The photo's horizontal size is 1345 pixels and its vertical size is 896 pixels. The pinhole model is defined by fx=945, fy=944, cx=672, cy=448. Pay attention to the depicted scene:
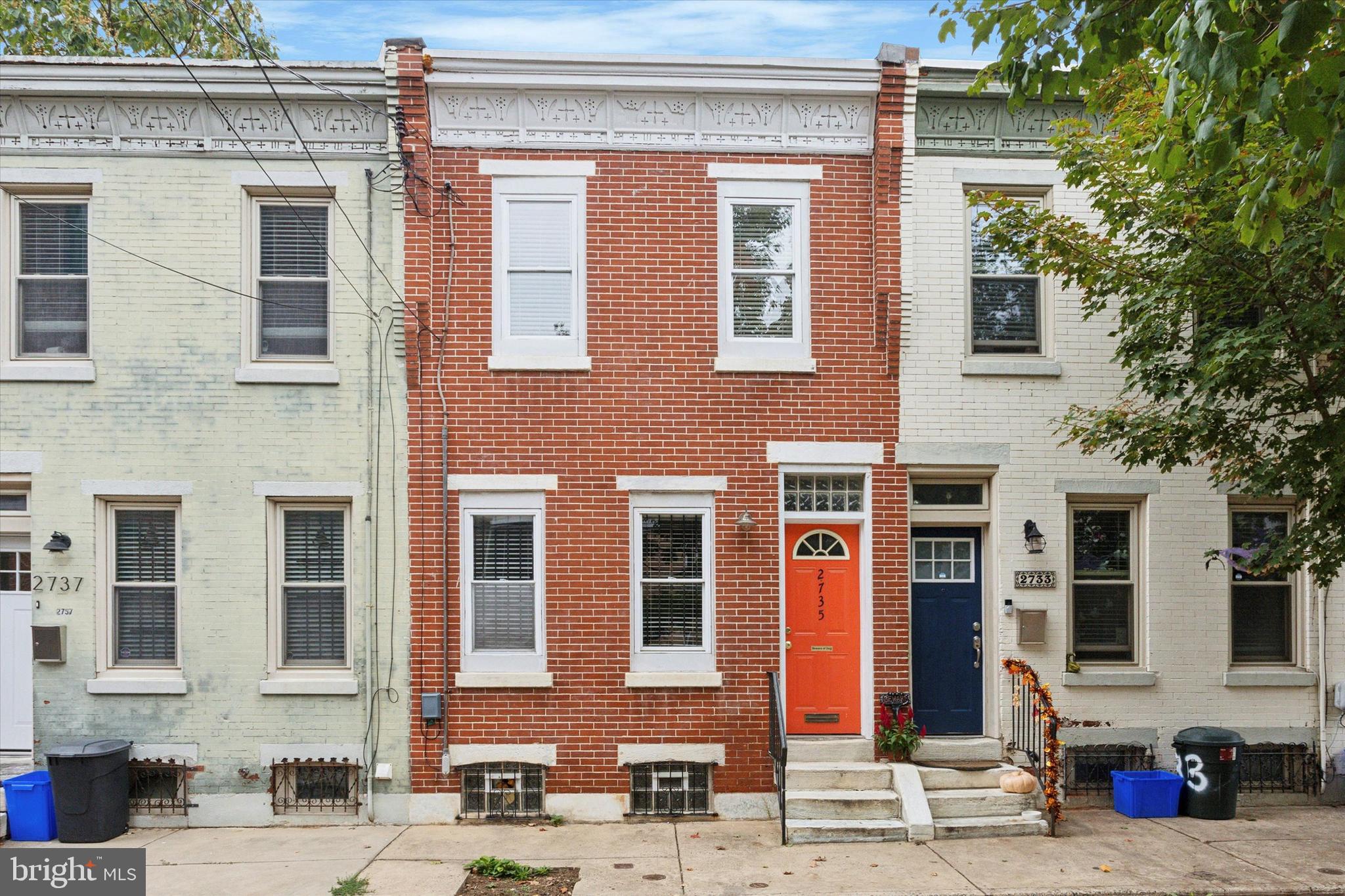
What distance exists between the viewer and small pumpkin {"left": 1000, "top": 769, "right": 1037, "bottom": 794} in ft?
28.9

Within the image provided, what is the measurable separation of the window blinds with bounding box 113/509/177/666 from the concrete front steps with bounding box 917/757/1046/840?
7.67m

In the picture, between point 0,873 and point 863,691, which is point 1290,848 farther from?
point 0,873

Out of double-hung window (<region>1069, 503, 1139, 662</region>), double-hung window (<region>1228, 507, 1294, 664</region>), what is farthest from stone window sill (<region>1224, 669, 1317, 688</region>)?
double-hung window (<region>1069, 503, 1139, 662</region>)

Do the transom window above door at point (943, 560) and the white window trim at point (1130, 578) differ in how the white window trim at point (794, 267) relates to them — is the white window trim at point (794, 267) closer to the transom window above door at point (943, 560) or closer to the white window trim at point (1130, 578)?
the transom window above door at point (943, 560)

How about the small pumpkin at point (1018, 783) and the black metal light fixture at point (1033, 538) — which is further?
the black metal light fixture at point (1033, 538)

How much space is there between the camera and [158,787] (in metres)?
9.41

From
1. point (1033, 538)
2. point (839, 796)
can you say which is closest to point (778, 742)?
point (839, 796)

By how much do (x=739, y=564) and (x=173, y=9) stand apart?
43.8 feet

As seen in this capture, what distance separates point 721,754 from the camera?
9.43 meters

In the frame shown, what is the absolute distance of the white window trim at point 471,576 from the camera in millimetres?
9531

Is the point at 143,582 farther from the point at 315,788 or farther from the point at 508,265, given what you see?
the point at 508,265

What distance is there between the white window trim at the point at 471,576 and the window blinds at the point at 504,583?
0.04 m

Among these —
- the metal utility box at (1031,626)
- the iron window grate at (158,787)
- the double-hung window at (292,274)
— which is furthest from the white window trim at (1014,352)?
the iron window grate at (158,787)

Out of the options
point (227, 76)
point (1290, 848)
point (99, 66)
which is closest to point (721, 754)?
point (1290, 848)
